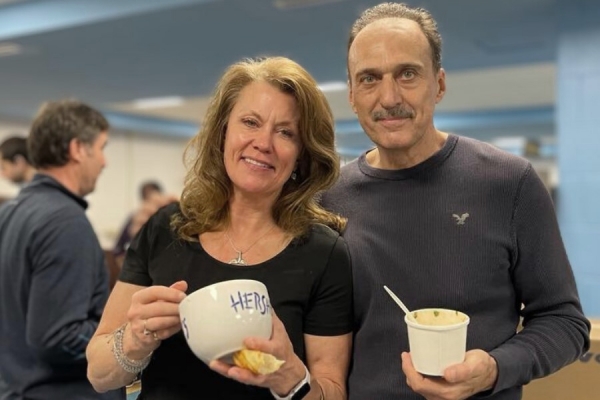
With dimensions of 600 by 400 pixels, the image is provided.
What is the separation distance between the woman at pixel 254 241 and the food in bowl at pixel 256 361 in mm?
165

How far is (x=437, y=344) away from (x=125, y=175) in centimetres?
946

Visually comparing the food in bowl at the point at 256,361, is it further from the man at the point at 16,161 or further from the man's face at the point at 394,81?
the man at the point at 16,161

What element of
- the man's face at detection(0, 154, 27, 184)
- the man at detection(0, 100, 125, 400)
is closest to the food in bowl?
the man at detection(0, 100, 125, 400)

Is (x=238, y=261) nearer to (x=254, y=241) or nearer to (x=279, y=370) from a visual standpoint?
(x=254, y=241)

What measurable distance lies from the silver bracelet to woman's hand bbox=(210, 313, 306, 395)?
0.67ft

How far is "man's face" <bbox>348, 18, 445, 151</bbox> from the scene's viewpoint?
1.11 metres

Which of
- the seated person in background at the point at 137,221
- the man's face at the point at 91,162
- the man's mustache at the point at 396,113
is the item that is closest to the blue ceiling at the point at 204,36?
the seated person in background at the point at 137,221

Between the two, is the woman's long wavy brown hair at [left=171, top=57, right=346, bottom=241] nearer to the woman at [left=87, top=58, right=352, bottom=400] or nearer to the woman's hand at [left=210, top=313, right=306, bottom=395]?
the woman at [left=87, top=58, right=352, bottom=400]

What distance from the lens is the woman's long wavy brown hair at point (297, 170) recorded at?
1.15 m

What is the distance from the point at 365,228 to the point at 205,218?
0.30 meters

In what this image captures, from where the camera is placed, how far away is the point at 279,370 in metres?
0.92

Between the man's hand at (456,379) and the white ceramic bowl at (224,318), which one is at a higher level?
the white ceramic bowl at (224,318)

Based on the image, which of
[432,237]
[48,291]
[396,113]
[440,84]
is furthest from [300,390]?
[48,291]

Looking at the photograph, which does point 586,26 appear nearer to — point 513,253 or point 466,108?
point 513,253
